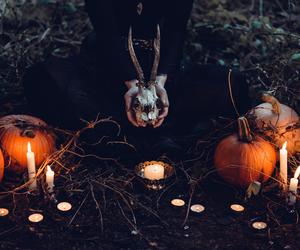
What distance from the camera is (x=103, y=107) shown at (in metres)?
3.17

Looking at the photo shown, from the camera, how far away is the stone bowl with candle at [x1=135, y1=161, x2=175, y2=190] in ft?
9.23


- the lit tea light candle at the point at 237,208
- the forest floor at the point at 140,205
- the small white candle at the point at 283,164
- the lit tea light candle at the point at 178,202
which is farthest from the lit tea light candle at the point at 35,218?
the small white candle at the point at 283,164

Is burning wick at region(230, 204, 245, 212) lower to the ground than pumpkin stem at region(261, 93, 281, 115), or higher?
lower

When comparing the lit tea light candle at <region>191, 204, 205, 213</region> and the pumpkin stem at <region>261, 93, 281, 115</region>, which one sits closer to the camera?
the lit tea light candle at <region>191, 204, 205, 213</region>

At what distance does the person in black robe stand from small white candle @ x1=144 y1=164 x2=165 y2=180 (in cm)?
33

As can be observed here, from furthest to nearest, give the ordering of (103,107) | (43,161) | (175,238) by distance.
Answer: (103,107), (43,161), (175,238)

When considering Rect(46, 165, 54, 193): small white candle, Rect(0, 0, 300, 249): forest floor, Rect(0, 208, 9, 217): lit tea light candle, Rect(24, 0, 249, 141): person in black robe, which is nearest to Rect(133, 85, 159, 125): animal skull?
Rect(24, 0, 249, 141): person in black robe

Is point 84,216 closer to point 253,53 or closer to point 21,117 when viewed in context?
point 21,117

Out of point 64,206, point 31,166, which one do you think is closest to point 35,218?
point 64,206

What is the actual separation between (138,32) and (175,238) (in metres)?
1.32

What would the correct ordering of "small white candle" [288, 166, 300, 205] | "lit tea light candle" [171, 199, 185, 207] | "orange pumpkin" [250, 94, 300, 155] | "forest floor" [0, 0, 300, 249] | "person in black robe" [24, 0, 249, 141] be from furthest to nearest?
"person in black robe" [24, 0, 249, 141]
"orange pumpkin" [250, 94, 300, 155]
"lit tea light candle" [171, 199, 185, 207]
"small white candle" [288, 166, 300, 205]
"forest floor" [0, 0, 300, 249]

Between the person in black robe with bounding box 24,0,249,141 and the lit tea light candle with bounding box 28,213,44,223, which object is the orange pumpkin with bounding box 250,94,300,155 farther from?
the lit tea light candle with bounding box 28,213,44,223

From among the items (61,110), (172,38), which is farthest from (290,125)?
(61,110)

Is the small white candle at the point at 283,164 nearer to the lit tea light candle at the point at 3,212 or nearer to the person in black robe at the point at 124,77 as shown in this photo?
the person in black robe at the point at 124,77
